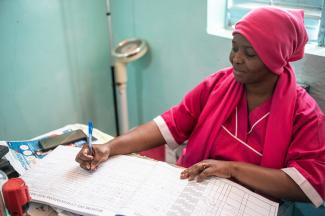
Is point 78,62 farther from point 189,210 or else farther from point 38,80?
point 189,210

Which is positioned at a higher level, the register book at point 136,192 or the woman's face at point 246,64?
the woman's face at point 246,64

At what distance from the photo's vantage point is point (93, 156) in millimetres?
1057

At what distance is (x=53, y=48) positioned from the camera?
1935mm

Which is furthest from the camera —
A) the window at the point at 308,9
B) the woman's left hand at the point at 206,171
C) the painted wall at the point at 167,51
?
the painted wall at the point at 167,51

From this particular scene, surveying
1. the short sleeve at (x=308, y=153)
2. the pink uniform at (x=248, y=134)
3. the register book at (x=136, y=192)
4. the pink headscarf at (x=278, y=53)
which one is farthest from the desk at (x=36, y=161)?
the short sleeve at (x=308, y=153)

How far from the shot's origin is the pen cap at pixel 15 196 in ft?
2.43

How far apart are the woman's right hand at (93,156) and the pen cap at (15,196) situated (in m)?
0.27

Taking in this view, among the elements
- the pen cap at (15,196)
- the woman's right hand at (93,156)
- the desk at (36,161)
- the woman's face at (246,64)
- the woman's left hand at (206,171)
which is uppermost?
the woman's face at (246,64)

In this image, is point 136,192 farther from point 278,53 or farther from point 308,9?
point 308,9

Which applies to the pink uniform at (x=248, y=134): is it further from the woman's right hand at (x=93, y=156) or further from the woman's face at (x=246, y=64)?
the woman's right hand at (x=93, y=156)

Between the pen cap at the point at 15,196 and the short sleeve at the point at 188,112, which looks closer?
the pen cap at the point at 15,196

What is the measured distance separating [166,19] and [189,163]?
37.6 inches

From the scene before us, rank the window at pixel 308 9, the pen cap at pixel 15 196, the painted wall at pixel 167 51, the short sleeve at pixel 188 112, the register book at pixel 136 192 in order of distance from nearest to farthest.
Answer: the pen cap at pixel 15 196
the register book at pixel 136 192
the short sleeve at pixel 188 112
the window at pixel 308 9
the painted wall at pixel 167 51

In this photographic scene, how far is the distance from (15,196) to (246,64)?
78 centimetres
